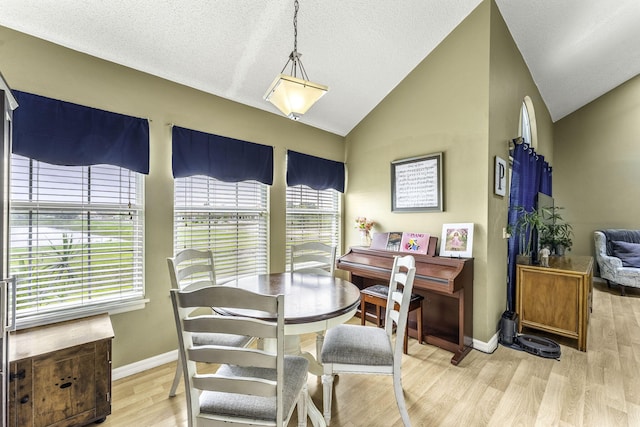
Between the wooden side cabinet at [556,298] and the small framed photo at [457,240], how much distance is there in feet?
2.75

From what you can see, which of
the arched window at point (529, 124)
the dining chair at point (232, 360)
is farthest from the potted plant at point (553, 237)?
the dining chair at point (232, 360)

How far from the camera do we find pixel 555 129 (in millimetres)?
5527

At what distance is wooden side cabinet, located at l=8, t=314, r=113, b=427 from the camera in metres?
1.52

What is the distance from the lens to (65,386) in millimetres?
1633

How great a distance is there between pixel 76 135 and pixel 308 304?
81.0 inches

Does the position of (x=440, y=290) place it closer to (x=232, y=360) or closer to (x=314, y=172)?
(x=232, y=360)

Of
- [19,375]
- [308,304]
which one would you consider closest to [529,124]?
[308,304]

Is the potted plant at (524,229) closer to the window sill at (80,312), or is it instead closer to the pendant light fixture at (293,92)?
the pendant light fixture at (293,92)

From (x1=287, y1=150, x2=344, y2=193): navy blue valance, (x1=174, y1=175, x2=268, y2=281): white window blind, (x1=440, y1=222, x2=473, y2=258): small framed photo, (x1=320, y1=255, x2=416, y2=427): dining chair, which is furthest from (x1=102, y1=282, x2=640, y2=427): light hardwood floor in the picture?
(x1=287, y1=150, x2=344, y2=193): navy blue valance

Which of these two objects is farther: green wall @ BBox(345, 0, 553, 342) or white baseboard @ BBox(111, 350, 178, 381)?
green wall @ BBox(345, 0, 553, 342)

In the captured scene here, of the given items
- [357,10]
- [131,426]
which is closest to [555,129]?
[357,10]

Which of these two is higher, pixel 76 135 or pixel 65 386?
pixel 76 135

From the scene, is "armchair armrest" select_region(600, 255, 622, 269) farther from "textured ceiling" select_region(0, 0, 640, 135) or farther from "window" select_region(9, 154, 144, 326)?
"window" select_region(9, 154, 144, 326)

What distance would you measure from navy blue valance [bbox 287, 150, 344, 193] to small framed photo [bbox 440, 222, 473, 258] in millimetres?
1571
